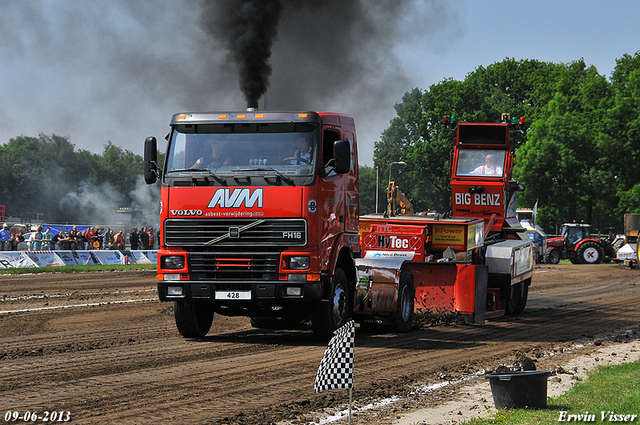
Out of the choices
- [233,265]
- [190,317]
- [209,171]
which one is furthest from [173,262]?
[209,171]

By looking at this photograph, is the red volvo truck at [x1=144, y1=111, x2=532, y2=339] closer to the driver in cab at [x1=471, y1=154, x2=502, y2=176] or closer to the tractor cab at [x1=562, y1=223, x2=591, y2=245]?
the driver in cab at [x1=471, y1=154, x2=502, y2=176]

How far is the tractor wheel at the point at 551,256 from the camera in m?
43.5

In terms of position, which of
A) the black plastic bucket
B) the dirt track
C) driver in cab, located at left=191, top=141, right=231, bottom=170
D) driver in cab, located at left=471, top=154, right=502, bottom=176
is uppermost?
driver in cab, located at left=471, top=154, right=502, bottom=176

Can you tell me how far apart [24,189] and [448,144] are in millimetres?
40633

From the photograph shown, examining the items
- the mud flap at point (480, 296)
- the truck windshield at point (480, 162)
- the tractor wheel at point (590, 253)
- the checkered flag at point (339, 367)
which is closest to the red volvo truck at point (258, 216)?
the mud flap at point (480, 296)

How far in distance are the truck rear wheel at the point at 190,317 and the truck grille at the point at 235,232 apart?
3.78ft

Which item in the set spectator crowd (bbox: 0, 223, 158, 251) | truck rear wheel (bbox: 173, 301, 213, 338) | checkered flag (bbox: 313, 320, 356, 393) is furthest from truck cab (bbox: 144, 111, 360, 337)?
spectator crowd (bbox: 0, 223, 158, 251)

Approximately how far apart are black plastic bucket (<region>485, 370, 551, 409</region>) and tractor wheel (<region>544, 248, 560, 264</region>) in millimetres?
38446

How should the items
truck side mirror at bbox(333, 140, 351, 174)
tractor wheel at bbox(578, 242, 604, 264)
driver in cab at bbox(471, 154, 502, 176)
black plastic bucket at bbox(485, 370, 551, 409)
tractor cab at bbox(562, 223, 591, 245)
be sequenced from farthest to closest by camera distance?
tractor cab at bbox(562, 223, 591, 245), tractor wheel at bbox(578, 242, 604, 264), driver in cab at bbox(471, 154, 502, 176), truck side mirror at bbox(333, 140, 351, 174), black plastic bucket at bbox(485, 370, 551, 409)

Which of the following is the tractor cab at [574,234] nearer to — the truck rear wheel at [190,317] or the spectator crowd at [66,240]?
the spectator crowd at [66,240]

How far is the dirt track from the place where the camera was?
6828mm

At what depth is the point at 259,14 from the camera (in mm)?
18375

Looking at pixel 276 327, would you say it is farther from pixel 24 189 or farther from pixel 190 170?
pixel 24 189

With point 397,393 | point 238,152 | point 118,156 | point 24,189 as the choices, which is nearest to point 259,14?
point 238,152
